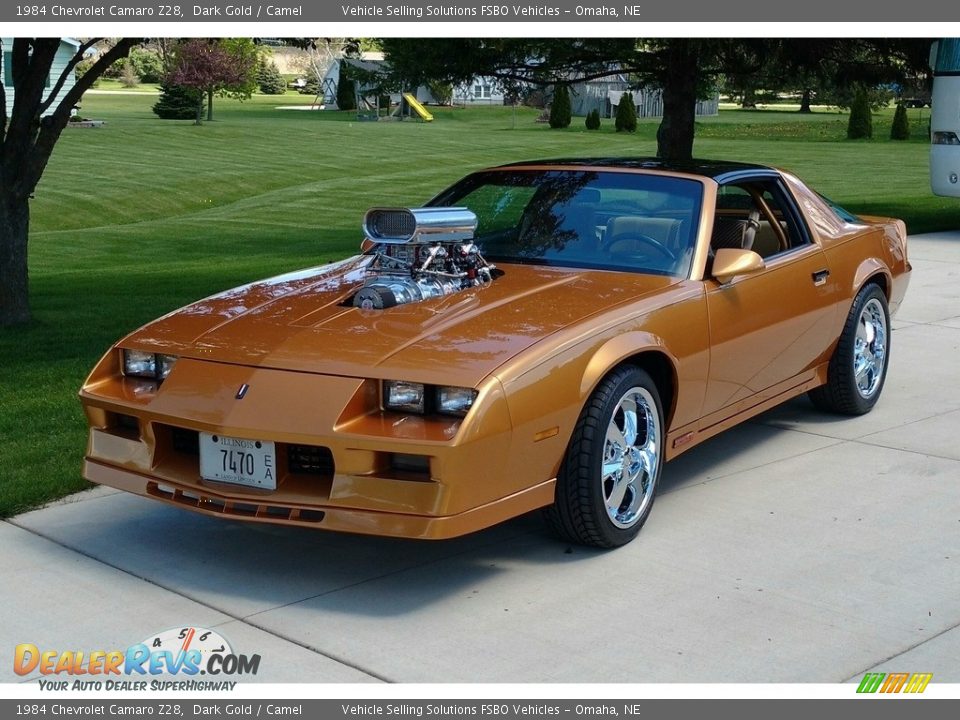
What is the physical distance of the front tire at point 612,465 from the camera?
4.74 metres

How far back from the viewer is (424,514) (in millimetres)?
4277

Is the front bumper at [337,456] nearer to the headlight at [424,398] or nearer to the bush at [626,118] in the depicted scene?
the headlight at [424,398]

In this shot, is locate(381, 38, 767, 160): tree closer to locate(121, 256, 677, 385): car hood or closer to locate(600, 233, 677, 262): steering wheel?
locate(600, 233, 677, 262): steering wheel

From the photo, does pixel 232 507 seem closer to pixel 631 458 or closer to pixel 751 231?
Answer: pixel 631 458

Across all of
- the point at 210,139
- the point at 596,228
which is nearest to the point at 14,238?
the point at 596,228

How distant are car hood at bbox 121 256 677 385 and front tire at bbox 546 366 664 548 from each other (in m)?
0.33

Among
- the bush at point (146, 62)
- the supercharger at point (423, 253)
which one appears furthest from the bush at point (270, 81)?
the supercharger at point (423, 253)

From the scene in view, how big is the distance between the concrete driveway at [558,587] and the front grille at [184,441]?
17.2 inches

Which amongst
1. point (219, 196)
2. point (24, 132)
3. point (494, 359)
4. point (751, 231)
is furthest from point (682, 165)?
point (219, 196)

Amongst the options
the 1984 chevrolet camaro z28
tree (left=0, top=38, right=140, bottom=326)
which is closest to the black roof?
the 1984 chevrolet camaro z28

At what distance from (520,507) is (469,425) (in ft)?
1.51

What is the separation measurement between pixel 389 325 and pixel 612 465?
1005 millimetres

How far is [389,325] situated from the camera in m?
4.82
